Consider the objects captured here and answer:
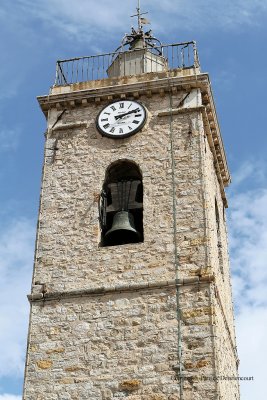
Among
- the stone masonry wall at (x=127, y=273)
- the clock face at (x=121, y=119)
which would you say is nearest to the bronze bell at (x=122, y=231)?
the stone masonry wall at (x=127, y=273)

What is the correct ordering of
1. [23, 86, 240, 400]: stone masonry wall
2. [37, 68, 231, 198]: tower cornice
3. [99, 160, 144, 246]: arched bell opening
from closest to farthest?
[23, 86, 240, 400]: stone masonry wall < [99, 160, 144, 246]: arched bell opening < [37, 68, 231, 198]: tower cornice

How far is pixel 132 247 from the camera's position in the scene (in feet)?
45.2

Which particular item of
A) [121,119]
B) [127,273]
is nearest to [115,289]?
[127,273]

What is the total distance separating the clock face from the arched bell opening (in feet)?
2.25

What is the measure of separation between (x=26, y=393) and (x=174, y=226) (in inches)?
150

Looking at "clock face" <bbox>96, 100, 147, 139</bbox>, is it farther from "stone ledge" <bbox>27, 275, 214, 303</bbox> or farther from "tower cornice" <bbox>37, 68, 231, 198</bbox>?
"stone ledge" <bbox>27, 275, 214, 303</bbox>

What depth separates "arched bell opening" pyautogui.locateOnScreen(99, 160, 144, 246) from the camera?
1416cm

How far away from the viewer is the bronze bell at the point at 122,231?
46.1 feet

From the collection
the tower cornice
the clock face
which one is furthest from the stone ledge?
the tower cornice

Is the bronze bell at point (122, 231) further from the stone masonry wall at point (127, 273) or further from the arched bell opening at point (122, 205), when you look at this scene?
the stone masonry wall at point (127, 273)

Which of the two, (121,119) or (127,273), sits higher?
(121,119)

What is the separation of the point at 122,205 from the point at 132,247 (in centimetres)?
114

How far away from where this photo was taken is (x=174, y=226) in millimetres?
13875

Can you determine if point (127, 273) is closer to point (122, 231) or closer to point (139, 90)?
point (122, 231)
